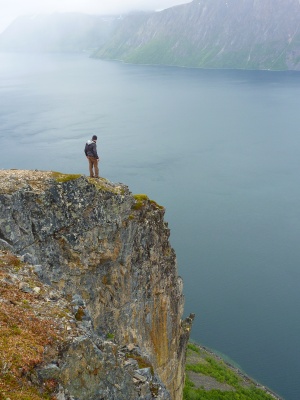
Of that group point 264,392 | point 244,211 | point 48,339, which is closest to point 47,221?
point 48,339

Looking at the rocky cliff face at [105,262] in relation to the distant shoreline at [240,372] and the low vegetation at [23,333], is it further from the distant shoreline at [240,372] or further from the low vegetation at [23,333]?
the distant shoreline at [240,372]

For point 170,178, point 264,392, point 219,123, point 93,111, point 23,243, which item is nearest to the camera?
point 23,243

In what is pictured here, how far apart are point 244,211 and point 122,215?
70.4 metres

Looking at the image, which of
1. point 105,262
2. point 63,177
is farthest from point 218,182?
point 63,177

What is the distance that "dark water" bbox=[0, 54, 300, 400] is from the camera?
60.9m

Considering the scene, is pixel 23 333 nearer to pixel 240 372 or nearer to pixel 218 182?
pixel 240 372

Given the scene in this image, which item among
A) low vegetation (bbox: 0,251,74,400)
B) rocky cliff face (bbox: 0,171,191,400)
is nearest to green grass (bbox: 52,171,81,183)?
rocky cliff face (bbox: 0,171,191,400)

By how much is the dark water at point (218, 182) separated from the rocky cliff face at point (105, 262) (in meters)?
33.9

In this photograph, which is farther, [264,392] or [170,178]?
[170,178]

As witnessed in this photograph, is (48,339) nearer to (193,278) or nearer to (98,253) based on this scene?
(98,253)

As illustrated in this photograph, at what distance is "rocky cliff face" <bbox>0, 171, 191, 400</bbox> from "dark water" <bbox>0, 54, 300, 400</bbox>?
111 ft

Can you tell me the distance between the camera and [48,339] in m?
12.6

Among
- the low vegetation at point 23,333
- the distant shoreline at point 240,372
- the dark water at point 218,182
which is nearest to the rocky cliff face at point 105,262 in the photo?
the low vegetation at point 23,333

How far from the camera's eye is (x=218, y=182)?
10594cm
